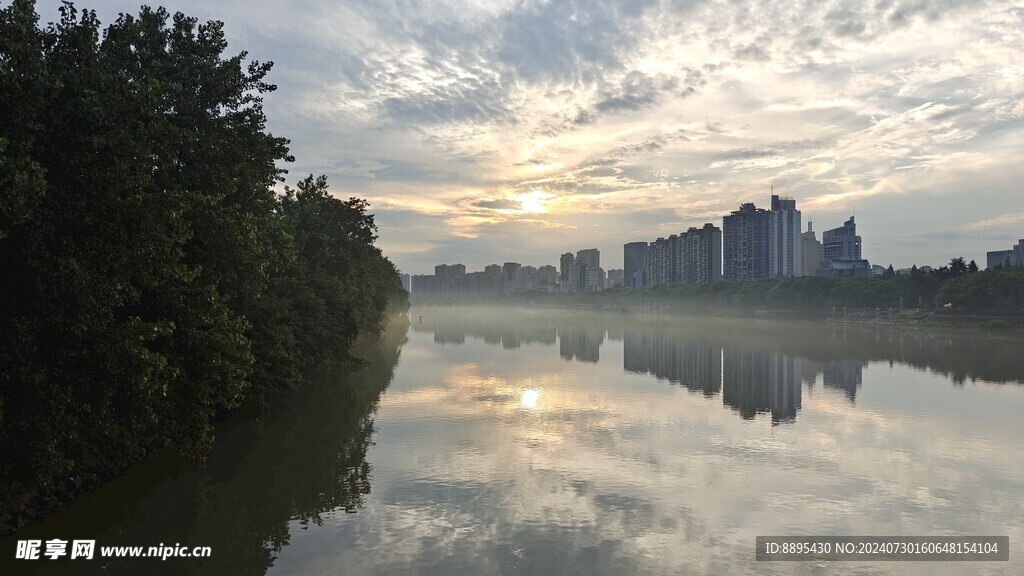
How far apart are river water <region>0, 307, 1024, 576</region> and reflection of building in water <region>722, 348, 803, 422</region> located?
0.39 m

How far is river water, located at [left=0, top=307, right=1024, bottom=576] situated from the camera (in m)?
16.5

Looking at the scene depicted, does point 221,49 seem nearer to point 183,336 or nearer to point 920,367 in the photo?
point 183,336

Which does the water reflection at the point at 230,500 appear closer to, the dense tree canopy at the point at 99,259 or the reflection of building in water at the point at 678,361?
the dense tree canopy at the point at 99,259

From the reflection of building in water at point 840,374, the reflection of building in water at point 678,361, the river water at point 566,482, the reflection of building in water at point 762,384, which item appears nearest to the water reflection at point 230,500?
the river water at point 566,482

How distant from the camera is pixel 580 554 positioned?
54.1 feet

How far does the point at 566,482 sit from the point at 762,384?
31.2 metres

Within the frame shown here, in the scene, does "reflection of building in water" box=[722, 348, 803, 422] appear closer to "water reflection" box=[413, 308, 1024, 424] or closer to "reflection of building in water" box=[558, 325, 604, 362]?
"water reflection" box=[413, 308, 1024, 424]

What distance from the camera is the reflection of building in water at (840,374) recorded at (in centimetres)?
4716

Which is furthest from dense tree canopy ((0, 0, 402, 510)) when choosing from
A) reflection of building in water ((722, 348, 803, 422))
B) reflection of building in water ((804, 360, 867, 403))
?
reflection of building in water ((804, 360, 867, 403))

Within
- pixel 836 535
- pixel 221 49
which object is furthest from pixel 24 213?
pixel 836 535

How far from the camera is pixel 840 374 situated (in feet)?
179

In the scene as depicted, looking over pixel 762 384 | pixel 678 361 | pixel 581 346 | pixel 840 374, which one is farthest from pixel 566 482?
pixel 581 346

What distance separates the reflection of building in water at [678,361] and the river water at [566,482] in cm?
324

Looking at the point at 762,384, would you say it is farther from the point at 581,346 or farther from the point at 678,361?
the point at 581,346
